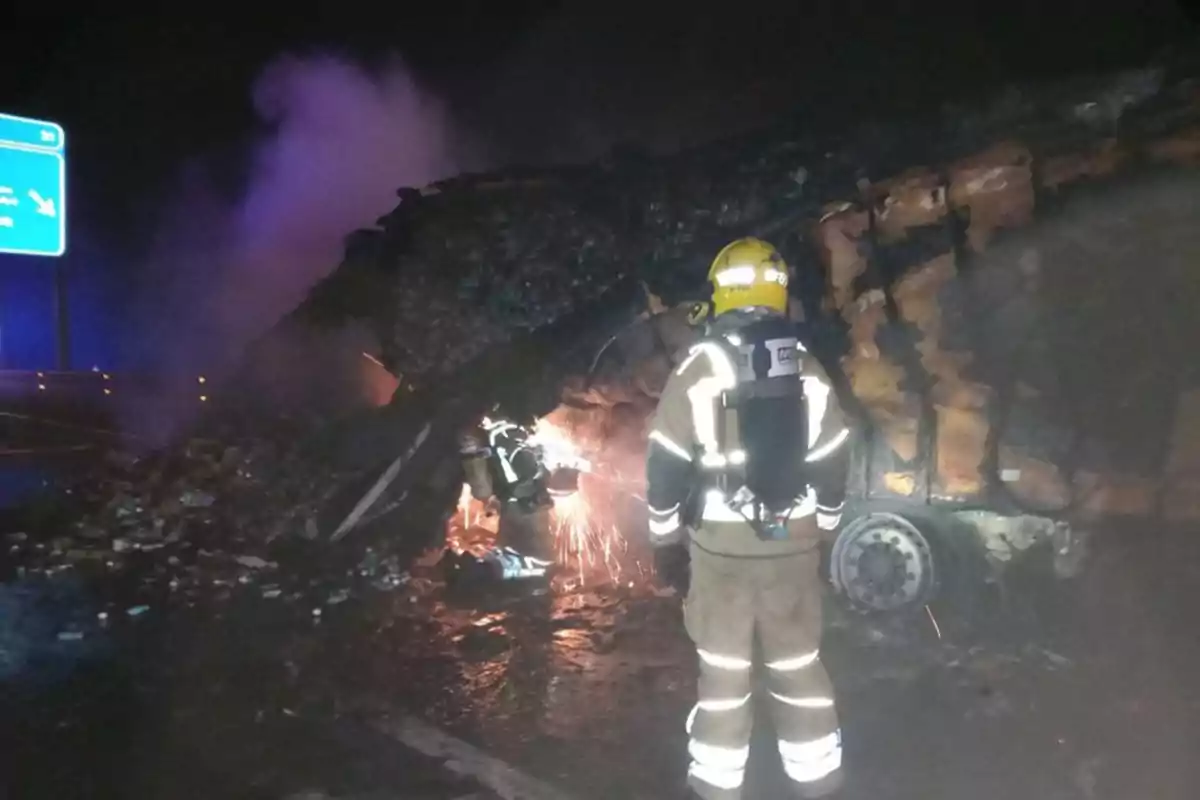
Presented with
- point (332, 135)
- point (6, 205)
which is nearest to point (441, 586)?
point (332, 135)

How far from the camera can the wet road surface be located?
4246mm

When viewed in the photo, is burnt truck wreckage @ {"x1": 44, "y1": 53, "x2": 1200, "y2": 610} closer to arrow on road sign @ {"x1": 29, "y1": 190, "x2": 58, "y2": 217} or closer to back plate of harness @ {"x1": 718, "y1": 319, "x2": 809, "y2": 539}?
back plate of harness @ {"x1": 718, "y1": 319, "x2": 809, "y2": 539}

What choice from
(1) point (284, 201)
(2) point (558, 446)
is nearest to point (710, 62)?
(2) point (558, 446)

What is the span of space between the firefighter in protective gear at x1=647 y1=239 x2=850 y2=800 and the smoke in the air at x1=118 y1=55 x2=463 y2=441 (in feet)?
33.6

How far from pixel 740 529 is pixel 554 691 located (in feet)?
6.40

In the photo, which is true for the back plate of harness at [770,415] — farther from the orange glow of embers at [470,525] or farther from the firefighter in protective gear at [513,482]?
the orange glow of embers at [470,525]

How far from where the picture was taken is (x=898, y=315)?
667 cm

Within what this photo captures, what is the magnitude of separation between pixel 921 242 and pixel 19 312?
25348 mm

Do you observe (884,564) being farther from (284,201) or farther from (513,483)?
(284,201)

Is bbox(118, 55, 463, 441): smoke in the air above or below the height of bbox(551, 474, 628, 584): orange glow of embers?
above

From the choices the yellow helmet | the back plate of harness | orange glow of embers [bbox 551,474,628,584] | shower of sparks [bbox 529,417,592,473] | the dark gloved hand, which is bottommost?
orange glow of embers [bbox 551,474,628,584]

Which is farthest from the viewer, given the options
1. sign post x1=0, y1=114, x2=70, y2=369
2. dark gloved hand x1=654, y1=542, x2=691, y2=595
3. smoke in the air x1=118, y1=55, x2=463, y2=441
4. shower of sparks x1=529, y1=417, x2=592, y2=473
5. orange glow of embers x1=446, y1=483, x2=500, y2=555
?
sign post x1=0, y1=114, x2=70, y2=369

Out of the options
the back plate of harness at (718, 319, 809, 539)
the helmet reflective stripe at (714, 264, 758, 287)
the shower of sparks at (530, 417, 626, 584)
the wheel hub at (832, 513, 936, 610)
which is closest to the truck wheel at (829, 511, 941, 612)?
the wheel hub at (832, 513, 936, 610)

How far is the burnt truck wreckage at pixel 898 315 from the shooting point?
614 centimetres
